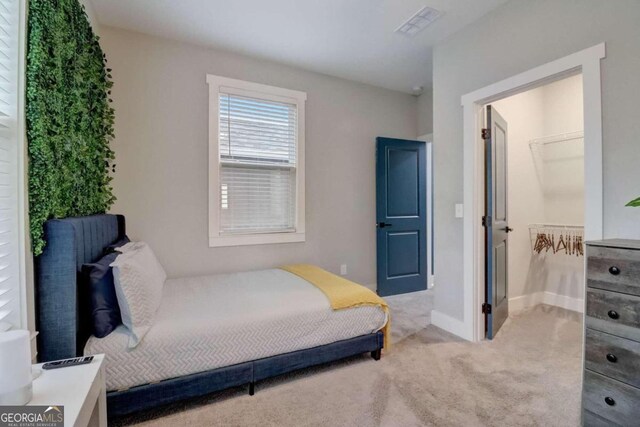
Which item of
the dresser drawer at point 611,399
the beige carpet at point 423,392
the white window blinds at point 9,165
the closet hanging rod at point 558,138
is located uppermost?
the closet hanging rod at point 558,138

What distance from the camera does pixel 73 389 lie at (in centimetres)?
107

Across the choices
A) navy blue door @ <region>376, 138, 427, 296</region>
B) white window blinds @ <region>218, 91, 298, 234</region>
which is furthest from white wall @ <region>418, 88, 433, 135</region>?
white window blinds @ <region>218, 91, 298, 234</region>

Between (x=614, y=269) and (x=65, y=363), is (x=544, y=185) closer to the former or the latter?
(x=614, y=269)

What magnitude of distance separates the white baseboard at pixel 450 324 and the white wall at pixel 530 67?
0.24ft

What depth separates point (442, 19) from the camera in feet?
8.36

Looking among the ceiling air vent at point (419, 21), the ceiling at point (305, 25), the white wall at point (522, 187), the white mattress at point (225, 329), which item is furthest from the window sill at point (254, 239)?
the white wall at point (522, 187)

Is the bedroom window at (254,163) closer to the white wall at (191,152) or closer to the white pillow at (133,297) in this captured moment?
the white wall at (191,152)

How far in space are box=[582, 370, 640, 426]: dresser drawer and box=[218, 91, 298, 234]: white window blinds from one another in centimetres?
267

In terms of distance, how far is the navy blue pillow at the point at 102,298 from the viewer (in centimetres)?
156

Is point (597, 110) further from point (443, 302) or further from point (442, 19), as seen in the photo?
point (443, 302)

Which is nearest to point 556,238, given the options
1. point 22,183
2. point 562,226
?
point 562,226

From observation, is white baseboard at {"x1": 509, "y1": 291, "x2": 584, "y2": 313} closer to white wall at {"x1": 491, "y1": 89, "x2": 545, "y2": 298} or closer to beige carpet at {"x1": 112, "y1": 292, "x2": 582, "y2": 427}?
white wall at {"x1": 491, "y1": 89, "x2": 545, "y2": 298}

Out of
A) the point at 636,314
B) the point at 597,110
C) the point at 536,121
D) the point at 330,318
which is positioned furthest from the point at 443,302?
the point at 536,121

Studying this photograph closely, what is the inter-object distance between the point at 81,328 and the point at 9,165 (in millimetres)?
849
